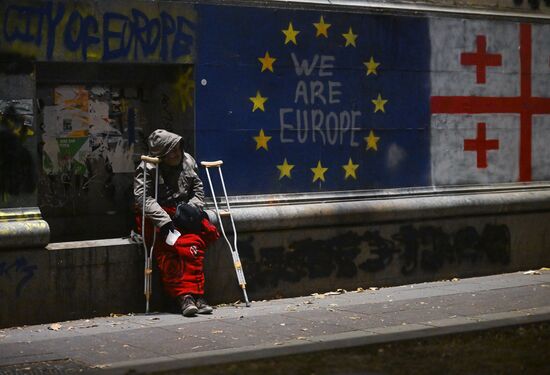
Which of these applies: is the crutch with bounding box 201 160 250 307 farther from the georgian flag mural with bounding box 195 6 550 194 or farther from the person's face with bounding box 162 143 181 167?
the person's face with bounding box 162 143 181 167

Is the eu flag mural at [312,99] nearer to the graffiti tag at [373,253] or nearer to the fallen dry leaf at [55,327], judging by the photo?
the graffiti tag at [373,253]

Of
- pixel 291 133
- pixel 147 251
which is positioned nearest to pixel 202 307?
pixel 147 251

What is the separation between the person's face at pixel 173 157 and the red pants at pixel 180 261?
23.8 inches

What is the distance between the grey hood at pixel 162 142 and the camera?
10508 mm

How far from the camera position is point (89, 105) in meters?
11.0

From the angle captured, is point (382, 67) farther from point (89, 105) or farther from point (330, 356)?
point (330, 356)

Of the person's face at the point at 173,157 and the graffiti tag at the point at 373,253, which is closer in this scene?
the person's face at the point at 173,157

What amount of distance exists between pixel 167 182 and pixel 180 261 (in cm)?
84

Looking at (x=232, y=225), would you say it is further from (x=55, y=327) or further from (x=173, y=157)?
(x=55, y=327)

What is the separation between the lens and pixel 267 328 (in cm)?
977

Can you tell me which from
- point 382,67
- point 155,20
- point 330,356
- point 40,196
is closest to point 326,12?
point 382,67

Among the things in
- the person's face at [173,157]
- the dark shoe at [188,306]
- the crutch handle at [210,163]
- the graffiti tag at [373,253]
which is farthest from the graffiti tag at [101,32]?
the dark shoe at [188,306]

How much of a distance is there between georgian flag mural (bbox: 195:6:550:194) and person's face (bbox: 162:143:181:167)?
0.50 meters

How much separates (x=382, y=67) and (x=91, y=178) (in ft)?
11.6
